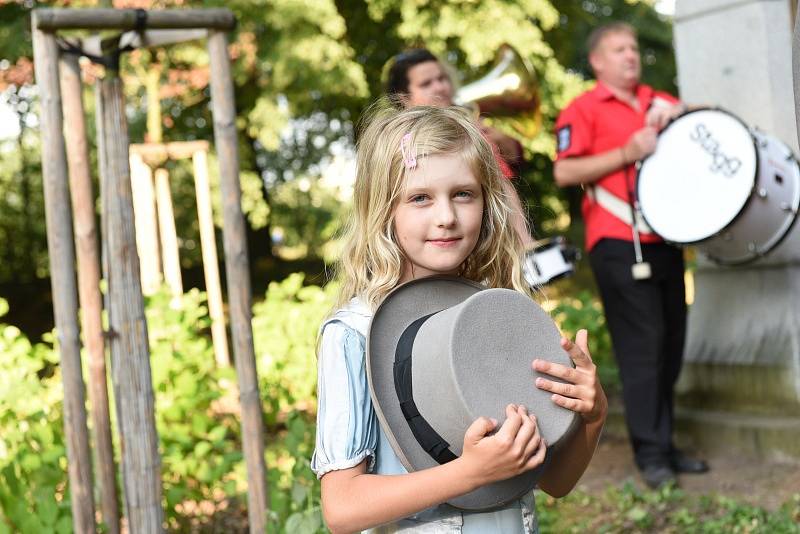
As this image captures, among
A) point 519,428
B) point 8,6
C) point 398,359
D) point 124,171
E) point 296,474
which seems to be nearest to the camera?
point 519,428

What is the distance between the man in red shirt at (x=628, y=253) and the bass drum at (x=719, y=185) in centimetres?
15

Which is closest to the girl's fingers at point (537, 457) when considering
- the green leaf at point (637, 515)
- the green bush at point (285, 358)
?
the green leaf at point (637, 515)

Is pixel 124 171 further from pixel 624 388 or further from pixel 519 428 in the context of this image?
pixel 624 388

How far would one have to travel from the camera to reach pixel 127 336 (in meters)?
2.71

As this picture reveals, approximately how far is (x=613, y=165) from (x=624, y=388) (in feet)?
3.13

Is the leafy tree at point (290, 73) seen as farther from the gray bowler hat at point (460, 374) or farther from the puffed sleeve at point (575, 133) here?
the gray bowler hat at point (460, 374)

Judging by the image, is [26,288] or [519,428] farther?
[26,288]

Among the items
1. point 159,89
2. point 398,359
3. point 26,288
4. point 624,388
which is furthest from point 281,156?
point 398,359

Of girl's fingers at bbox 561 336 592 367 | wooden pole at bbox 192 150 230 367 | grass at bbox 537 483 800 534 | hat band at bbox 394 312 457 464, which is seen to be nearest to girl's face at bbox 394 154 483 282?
hat band at bbox 394 312 457 464

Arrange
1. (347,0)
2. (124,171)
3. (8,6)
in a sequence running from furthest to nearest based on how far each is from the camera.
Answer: (347,0) < (8,6) < (124,171)

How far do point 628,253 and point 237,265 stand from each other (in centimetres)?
193

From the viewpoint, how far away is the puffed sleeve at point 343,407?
4.90 feet

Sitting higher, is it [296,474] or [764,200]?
[764,200]

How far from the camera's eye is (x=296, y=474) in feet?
10.0
